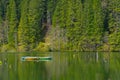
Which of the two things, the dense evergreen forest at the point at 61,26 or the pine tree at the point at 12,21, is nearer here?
the dense evergreen forest at the point at 61,26

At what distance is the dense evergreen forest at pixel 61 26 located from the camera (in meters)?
136

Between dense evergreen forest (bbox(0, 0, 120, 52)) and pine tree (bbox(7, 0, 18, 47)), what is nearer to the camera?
dense evergreen forest (bbox(0, 0, 120, 52))

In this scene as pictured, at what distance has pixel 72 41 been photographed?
453ft

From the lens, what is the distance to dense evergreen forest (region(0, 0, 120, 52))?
135875 mm

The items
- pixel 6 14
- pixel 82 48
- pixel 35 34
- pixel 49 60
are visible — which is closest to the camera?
pixel 49 60

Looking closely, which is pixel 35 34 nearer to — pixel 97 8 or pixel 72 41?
pixel 72 41

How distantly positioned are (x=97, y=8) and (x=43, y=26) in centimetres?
2511

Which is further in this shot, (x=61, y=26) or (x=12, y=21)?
(x=12, y=21)

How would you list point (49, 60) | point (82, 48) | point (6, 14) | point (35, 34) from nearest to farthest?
point (49, 60)
point (82, 48)
point (35, 34)
point (6, 14)

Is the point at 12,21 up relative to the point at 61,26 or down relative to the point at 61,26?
up

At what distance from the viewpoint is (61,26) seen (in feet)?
473

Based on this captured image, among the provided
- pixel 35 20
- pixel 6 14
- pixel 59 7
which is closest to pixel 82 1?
pixel 59 7

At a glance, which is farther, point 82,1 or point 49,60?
point 82,1

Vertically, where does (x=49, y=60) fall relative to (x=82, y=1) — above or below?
below
